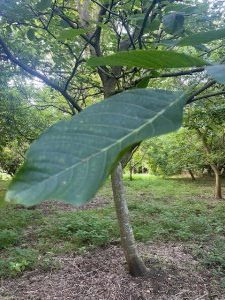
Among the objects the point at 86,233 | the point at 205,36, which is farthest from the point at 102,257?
the point at 205,36

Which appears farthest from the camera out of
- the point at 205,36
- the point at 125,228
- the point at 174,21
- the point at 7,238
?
the point at 7,238

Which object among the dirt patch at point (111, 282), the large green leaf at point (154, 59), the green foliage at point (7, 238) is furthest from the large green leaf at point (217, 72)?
the green foliage at point (7, 238)

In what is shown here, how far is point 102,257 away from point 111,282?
24.5 inches

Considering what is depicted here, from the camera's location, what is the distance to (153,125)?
159 millimetres

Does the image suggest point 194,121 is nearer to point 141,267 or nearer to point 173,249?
point 173,249

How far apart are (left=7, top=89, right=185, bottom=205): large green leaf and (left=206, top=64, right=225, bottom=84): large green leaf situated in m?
0.03

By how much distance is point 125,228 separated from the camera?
314 cm

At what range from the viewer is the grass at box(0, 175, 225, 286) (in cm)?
379

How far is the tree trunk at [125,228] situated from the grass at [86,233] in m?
0.84

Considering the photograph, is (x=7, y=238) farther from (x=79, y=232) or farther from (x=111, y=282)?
(x=111, y=282)

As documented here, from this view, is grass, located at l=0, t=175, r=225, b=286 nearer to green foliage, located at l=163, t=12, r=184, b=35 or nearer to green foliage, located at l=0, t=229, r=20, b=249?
green foliage, located at l=0, t=229, r=20, b=249

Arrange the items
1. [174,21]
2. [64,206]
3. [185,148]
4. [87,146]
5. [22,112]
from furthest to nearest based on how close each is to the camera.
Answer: [185,148]
[64,206]
[22,112]
[174,21]
[87,146]

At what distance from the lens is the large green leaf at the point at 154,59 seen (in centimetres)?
20

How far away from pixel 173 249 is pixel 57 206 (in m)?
3.55
